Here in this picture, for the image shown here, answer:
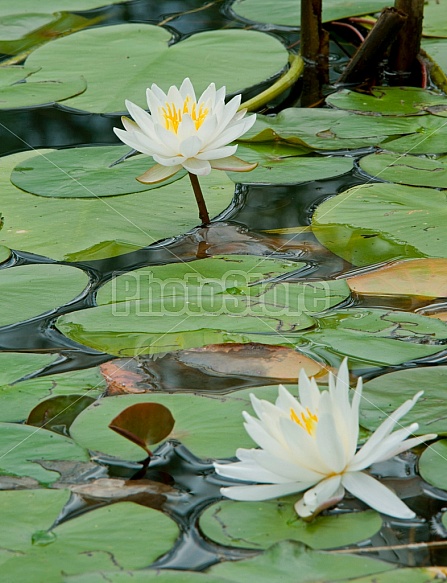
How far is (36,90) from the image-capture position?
3189mm

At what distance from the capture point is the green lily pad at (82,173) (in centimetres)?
241

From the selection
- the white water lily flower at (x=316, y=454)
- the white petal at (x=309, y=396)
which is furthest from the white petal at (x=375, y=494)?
the white petal at (x=309, y=396)

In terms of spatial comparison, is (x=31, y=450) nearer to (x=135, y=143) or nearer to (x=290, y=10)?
(x=135, y=143)

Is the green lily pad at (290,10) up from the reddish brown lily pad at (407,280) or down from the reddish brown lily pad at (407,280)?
up

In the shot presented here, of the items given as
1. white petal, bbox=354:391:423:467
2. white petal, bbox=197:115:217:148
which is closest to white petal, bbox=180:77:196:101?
white petal, bbox=197:115:217:148

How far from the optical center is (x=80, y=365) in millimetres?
1696

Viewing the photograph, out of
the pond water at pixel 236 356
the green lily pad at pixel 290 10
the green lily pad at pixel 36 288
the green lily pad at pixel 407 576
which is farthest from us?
the green lily pad at pixel 290 10

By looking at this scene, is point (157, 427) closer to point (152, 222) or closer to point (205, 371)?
point (205, 371)

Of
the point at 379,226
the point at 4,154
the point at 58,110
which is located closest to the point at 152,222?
the point at 379,226

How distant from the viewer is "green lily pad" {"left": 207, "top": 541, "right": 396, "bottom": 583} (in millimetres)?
1118

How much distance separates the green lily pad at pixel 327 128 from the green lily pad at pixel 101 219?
1.04ft

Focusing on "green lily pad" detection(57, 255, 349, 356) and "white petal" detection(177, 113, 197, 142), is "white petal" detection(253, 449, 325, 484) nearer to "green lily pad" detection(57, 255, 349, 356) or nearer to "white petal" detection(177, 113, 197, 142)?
"green lily pad" detection(57, 255, 349, 356)

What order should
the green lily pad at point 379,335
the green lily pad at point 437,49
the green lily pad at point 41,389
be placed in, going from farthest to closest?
the green lily pad at point 437,49 → the green lily pad at point 379,335 → the green lily pad at point 41,389

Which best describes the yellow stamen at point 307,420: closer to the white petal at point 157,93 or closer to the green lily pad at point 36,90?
the white petal at point 157,93
